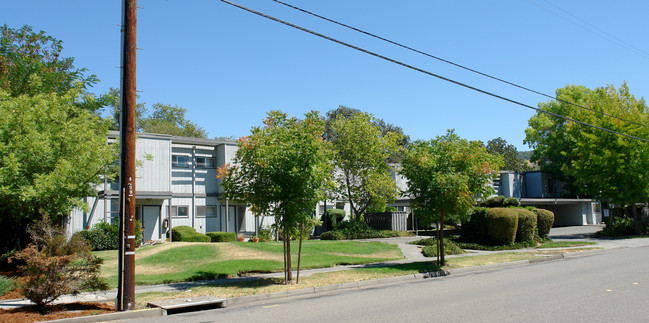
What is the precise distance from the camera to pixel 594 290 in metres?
11.5

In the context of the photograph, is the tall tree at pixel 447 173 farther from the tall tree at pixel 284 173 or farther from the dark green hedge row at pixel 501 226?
the dark green hedge row at pixel 501 226

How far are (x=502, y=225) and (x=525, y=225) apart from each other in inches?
79.7

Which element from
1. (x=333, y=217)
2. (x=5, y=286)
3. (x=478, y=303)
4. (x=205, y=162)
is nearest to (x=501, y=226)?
(x=333, y=217)

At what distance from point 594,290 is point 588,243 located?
746 inches

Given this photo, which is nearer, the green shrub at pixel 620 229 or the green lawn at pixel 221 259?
the green lawn at pixel 221 259

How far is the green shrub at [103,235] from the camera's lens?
22.4 m

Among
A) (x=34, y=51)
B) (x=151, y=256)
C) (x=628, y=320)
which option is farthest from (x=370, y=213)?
(x=628, y=320)

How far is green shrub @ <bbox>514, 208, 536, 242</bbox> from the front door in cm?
1941

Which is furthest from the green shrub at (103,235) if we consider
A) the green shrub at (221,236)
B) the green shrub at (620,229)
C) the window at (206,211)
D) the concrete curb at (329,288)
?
the green shrub at (620,229)

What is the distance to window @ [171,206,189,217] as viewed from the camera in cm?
2883

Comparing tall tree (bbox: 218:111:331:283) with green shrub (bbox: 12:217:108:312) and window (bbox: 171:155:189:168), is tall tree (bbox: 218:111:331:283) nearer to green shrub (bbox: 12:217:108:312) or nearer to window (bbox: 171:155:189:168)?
green shrub (bbox: 12:217:108:312)

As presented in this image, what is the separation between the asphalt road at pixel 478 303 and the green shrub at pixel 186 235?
48.2ft

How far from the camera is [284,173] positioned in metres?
14.0

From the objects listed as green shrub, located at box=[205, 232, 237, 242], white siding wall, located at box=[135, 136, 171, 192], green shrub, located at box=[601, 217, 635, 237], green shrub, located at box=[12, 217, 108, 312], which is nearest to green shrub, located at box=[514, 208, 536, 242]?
green shrub, located at box=[601, 217, 635, 237]
